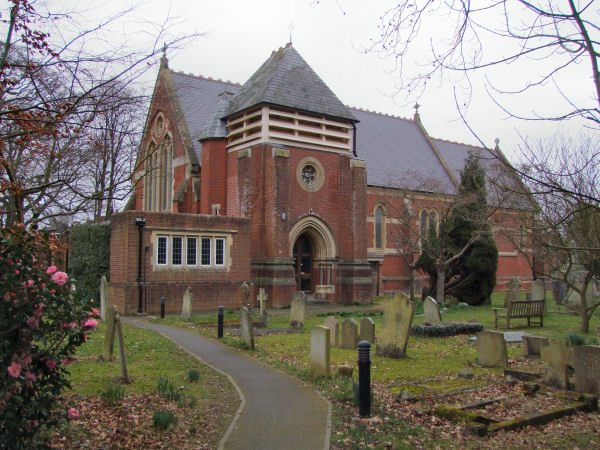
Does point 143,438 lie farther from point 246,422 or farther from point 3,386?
point 3,386

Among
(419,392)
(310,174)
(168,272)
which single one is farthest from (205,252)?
(419,392)

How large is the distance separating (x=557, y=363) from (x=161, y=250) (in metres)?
16.3

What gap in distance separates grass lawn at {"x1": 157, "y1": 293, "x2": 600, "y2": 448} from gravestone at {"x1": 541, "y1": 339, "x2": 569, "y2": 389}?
0.61 m

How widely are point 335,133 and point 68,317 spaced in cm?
2430

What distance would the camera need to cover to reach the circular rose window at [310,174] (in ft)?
87.6

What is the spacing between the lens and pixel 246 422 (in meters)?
7.52

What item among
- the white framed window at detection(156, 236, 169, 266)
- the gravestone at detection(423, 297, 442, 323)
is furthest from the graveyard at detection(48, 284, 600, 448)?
the white framed window at detection(156, 236, 169, 266)

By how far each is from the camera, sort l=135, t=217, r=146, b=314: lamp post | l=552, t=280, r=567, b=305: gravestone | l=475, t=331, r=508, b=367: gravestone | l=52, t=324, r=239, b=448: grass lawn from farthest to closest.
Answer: l=552, t=280, r=567, b=305: gravestone
l=135, t=217, r=146, b=314: lamp post
l=475, t=331, r=508, b=367: gravestone
l=52, t=324, r=239, b=448: grass lawn

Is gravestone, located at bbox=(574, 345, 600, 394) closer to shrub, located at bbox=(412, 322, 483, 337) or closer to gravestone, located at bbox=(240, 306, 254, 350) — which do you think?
shrub, located at bbox=(412, 322, 483, 337)

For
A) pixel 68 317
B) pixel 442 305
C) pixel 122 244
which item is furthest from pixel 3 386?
pixel 442 305

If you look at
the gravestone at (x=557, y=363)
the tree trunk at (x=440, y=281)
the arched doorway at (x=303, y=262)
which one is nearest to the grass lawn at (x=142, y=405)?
the gravestone at (x=557, y=363)

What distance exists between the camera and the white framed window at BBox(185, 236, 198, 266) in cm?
2295

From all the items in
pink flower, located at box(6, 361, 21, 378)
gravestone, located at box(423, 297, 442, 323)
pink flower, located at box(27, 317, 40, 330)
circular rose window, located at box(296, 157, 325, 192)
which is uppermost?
circular rose window, located at box(296, 157, 325, 192)

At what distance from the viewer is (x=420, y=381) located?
407 inches
